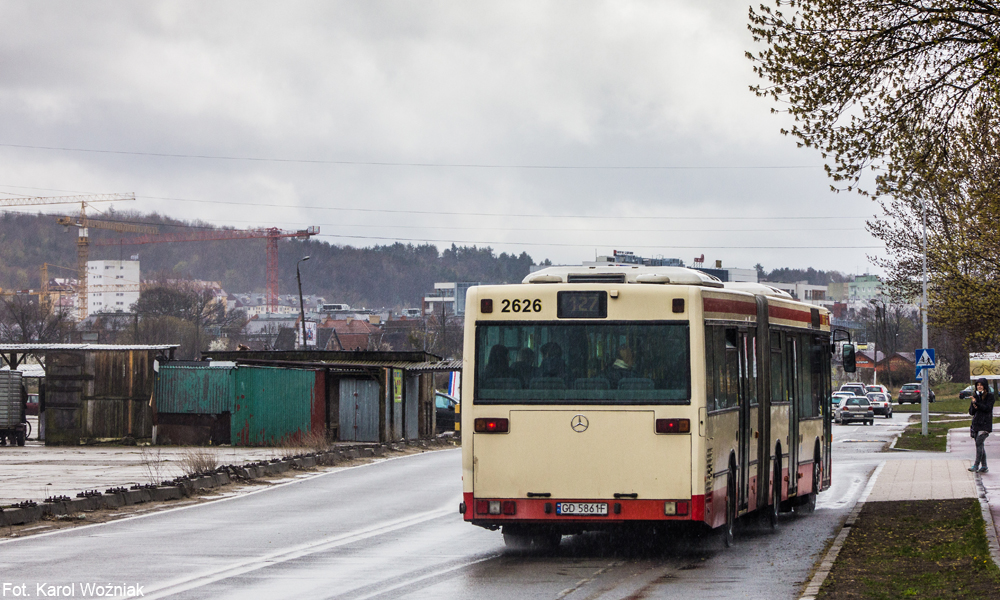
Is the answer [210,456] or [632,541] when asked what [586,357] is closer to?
[632,541]

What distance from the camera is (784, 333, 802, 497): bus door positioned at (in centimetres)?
1694

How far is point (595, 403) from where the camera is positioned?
1242 centimetres

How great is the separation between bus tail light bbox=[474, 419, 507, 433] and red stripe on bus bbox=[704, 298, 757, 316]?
239 centimetres

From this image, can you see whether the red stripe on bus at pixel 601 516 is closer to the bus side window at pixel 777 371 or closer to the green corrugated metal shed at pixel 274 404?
the bus side window at pixel 777 371

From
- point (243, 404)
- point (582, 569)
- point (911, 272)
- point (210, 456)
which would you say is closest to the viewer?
point (582, 569)

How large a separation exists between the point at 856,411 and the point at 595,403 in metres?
51.5

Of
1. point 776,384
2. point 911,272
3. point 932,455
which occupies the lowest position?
point 932,455

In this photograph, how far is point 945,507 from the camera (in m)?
17.7

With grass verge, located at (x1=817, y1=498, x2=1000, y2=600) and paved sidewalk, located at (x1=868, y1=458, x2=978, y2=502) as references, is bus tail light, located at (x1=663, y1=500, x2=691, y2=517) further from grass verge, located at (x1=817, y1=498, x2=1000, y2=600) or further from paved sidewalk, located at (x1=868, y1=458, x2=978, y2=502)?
paved sidewalk, located at (x1=868, y1=458, x2=978, y2=502)

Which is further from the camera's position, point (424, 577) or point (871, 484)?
point (871, 484)


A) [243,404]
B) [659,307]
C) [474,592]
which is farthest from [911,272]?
[474,592]


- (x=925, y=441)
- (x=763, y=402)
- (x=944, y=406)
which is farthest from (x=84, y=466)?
(x=944, y=406)

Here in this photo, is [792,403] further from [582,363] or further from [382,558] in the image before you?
[382,558]

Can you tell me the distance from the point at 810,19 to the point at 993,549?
646cm
